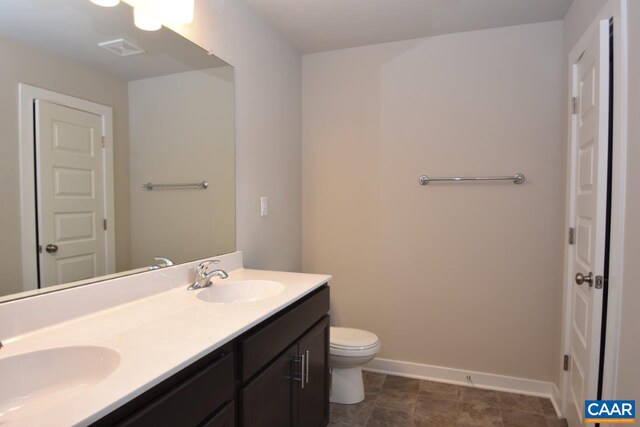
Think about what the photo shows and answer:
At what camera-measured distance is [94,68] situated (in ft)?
4.19

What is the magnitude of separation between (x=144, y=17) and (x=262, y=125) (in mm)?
902

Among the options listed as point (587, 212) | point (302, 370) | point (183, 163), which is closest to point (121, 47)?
point (183, 163)

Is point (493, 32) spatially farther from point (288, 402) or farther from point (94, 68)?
point (288, 402)

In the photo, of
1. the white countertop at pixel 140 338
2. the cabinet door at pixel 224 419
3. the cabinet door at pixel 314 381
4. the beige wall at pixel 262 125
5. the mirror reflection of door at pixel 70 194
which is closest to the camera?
the white countertop at pixel 140 338

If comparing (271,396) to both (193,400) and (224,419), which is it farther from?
(193,400)

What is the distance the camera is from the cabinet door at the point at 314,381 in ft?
5.13

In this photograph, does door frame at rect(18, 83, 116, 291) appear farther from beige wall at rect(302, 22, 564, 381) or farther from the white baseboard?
the white baseboard

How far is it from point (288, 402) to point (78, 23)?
1596mm

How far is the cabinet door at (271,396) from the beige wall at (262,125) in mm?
810

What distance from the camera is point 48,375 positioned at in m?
0.92

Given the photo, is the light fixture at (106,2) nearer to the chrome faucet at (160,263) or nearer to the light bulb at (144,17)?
the light bulb at (144,17)

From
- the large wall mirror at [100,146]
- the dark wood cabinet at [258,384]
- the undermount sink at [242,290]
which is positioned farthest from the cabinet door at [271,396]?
the large wall mirror at [100,146]

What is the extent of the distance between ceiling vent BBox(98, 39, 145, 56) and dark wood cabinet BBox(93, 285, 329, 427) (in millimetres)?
1160

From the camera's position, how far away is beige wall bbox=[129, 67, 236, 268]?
1462mm
